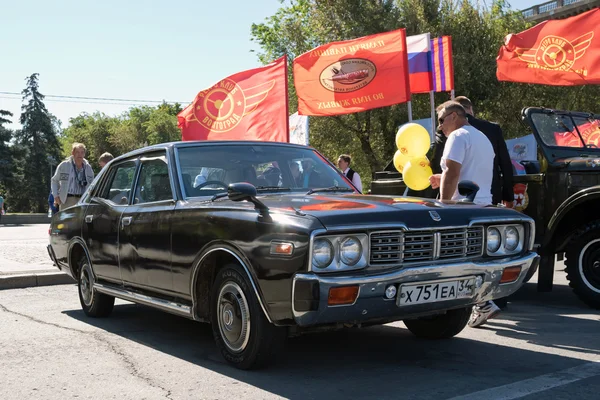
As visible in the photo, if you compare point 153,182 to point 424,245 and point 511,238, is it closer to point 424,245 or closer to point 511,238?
point 424,245

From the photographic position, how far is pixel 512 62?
12672 millimetres

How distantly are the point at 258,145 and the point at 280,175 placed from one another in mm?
427

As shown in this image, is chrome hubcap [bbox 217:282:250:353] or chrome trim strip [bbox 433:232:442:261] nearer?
chrome trim strip [bbox 433:232:442:261]

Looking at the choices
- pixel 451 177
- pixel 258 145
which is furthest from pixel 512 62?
pixel 258 145

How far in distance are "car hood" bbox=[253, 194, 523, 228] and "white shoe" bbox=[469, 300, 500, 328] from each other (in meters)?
1.15

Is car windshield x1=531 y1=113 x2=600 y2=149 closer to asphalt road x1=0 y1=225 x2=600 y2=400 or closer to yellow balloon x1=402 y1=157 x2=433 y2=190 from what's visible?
yellow balloon x1=402 y1=157 x2=433 y2=190

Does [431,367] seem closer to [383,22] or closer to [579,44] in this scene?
[579,44]

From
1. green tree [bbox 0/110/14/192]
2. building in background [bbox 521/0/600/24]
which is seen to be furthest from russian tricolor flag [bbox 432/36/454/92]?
green tree [bbox 0/110/14/192]

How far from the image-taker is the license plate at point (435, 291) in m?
4.27

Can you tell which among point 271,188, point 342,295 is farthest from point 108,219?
point 342,295

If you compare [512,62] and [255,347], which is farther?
[512,62]

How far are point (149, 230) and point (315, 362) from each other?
5.41 ft

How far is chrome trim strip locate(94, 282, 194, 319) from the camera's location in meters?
5.11

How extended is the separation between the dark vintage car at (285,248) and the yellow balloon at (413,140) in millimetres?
1431
